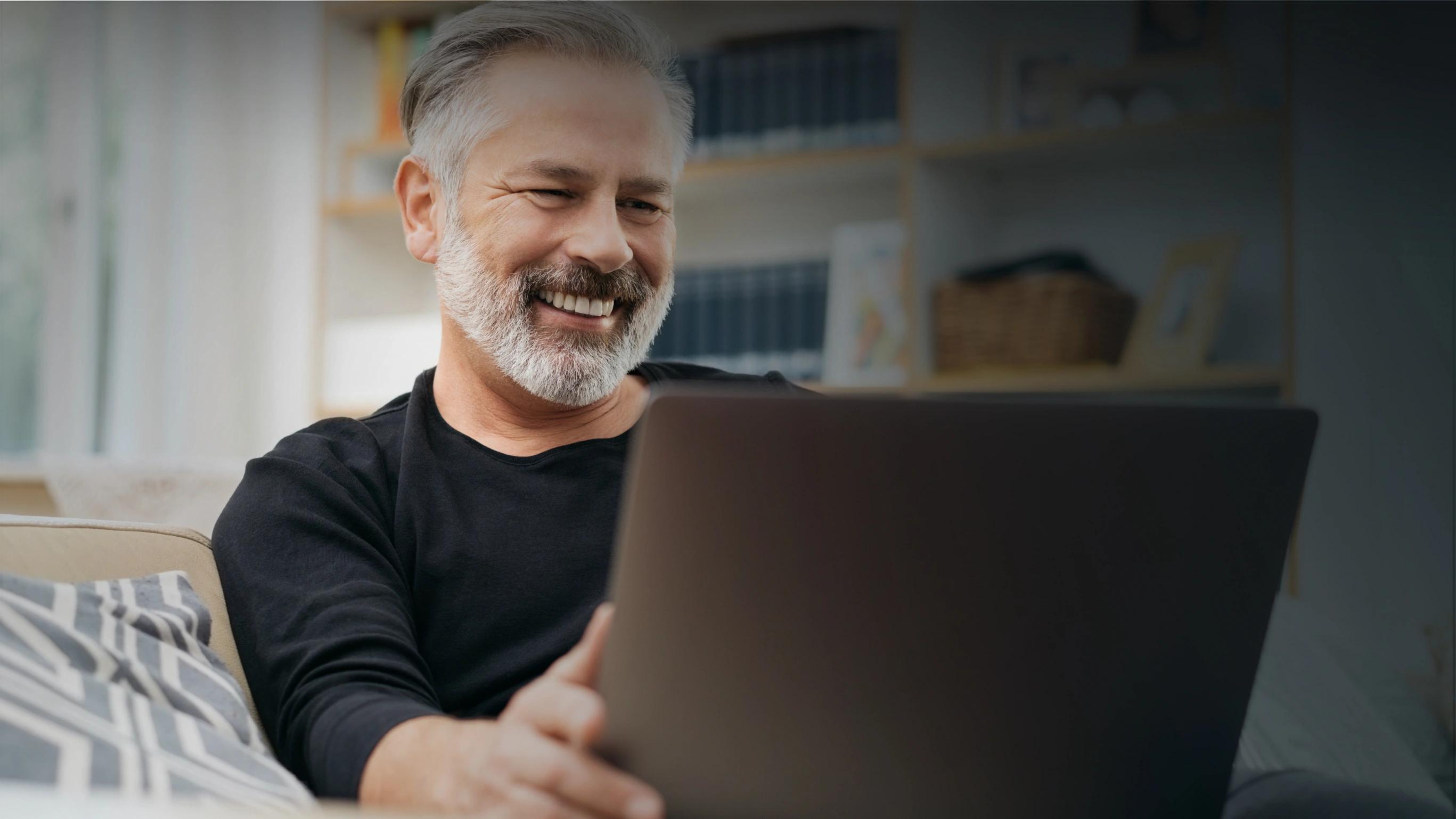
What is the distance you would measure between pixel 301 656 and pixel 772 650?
1.35ft

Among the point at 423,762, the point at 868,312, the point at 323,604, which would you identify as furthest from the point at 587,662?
the point at 868,312

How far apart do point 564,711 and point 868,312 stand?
78.1 inches

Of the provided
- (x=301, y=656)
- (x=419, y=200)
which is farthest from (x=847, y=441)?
(x=419, y=200)

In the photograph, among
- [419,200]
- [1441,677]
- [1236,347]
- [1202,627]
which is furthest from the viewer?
[1236,347]

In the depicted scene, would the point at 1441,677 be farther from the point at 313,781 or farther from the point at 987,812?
the point at 313,781

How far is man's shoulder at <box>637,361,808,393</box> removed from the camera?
1155mm

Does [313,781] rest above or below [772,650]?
below

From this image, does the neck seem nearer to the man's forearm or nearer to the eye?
the eye

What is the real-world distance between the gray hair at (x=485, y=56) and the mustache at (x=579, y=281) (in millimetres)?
117

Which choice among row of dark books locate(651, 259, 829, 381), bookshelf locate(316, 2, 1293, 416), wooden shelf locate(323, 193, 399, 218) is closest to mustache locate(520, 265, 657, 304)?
bookshelf locate(316, 2, 1293, 416)

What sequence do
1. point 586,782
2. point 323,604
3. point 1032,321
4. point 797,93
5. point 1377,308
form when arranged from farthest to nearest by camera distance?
1. point 797,93
2. point 1032,321
3. point 1377,308
4. point 323,604
5. point 586,782

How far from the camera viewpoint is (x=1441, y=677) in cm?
151

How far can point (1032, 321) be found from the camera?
7.40 ft

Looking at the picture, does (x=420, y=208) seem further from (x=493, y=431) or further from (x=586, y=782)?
(x=586, y=782)
